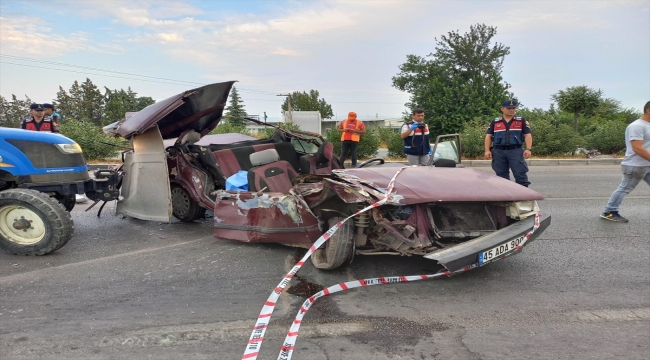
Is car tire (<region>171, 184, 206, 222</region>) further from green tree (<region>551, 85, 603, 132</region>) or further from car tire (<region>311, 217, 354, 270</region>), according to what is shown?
green tree (<region>551, 85, 603, 132</region>)

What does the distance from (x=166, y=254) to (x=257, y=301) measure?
5.54 feet

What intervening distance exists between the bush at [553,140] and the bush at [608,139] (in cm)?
95

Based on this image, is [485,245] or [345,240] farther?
[345,240]

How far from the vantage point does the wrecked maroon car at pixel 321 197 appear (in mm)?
3326

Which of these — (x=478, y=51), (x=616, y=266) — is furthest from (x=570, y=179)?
(x=478, y=51)

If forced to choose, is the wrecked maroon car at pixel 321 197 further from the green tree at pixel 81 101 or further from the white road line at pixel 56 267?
the green tree at pixel 81 101

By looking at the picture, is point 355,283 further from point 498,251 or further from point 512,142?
point 512,142

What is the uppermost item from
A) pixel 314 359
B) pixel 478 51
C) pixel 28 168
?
pixel 478 51

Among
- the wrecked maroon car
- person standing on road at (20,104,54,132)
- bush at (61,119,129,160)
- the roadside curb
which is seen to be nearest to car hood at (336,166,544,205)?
the wrecked maroon car

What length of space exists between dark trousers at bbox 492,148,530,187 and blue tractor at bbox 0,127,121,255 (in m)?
5.42

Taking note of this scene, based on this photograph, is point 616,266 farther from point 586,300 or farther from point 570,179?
point 570,179

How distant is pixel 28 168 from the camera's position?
451 cm

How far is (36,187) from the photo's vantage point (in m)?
4.59

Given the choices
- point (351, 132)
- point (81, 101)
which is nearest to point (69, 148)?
point (351, 132)
